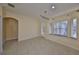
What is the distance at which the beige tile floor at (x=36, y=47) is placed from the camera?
255 cm

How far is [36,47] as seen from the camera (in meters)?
2.75

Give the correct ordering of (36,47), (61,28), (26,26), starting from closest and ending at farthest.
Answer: (61,28) → (36,47) → (26,26)

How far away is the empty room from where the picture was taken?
256cm

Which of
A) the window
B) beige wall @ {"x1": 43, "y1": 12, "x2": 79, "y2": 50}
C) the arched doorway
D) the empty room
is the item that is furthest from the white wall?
the window

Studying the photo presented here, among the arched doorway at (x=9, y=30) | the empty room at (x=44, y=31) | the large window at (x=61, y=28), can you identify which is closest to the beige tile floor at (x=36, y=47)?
the empty room at (x=44, y=31)

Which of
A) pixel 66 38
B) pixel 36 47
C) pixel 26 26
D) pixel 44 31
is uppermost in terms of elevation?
pixel 26 26

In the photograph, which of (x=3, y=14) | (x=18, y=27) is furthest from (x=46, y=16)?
(x=3, y=14)

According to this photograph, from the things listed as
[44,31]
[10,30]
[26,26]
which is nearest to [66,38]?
[44,31]

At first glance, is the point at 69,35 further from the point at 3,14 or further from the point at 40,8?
the point at 3,14

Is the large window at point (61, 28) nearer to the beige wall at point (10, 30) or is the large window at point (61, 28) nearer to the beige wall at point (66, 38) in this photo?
the beige wall at point (66, 38)

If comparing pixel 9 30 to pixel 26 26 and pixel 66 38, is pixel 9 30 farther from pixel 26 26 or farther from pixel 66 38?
pixel 66 38

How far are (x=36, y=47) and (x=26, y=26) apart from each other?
0.66 m

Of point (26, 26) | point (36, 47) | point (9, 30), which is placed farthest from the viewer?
point (26, 26)

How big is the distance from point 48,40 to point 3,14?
1260 mm
